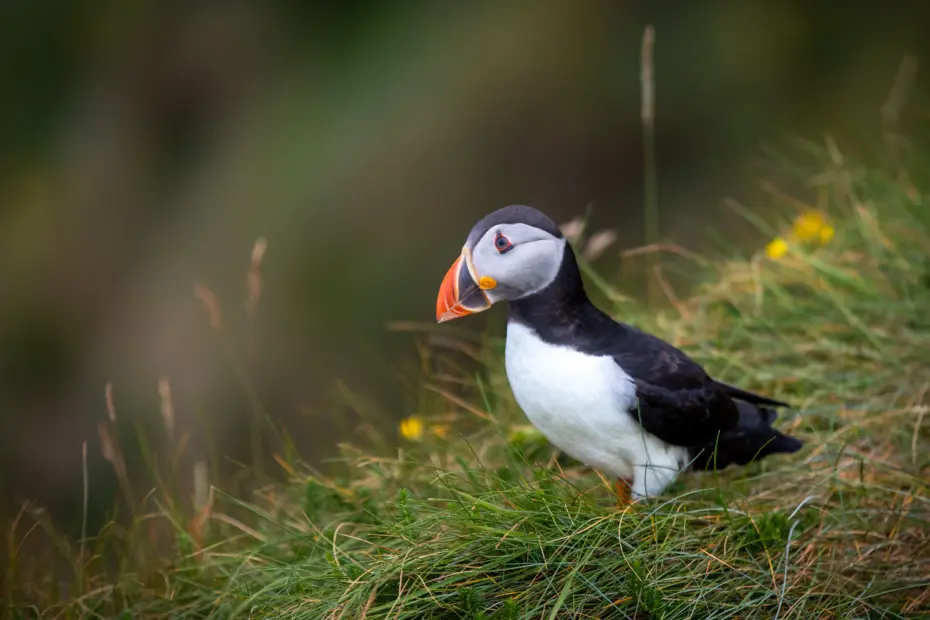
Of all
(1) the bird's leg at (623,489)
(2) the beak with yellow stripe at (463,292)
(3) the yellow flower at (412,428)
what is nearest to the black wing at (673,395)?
(1) the bird's leg at (623,489)

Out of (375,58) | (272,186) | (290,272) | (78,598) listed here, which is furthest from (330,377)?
(78,598)

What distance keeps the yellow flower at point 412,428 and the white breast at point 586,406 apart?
84 cm

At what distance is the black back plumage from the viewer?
2.70 meters

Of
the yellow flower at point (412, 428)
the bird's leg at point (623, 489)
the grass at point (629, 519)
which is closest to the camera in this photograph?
the grass at point (629, 519)

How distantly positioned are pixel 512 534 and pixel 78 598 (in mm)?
1195

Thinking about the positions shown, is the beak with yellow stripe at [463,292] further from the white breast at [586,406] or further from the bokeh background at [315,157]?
the bokeh background at [315,157]

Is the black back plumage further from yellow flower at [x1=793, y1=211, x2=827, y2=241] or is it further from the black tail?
yellow flower at [x1=793, y1=211, x2=827, y2=241]

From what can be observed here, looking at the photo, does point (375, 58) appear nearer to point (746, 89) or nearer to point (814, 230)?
point (746, 89)

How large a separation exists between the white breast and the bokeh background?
392cm

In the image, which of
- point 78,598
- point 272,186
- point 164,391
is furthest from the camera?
point 272,186

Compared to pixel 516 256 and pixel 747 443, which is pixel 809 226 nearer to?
pixel 747 443

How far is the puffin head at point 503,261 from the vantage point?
2656 mm

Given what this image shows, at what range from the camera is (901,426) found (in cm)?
321

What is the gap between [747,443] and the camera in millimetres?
2934
